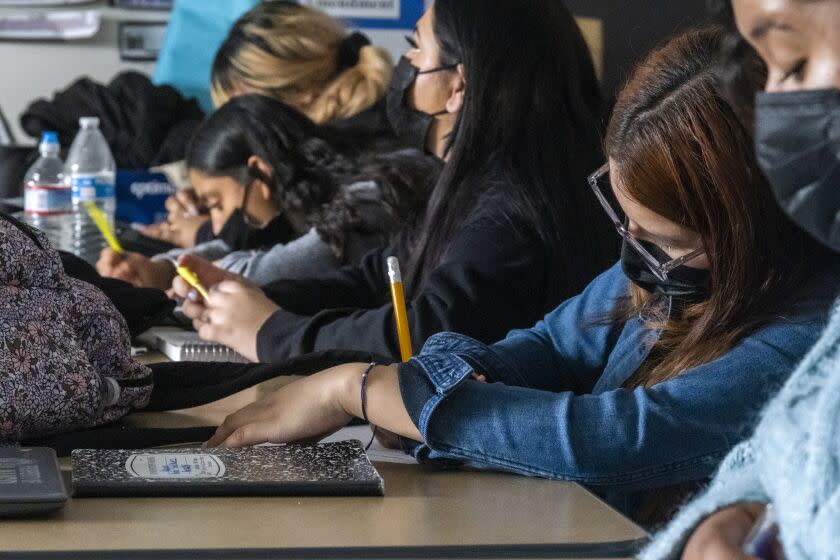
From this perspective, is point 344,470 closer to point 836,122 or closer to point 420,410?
point 420,410

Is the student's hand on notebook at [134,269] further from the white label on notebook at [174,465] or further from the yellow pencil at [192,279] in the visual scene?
the white label on notebook at [174,465]

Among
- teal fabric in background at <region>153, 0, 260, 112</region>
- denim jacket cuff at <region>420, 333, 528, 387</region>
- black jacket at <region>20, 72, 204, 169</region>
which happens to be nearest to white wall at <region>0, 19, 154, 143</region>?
teal fabric in background at <region>153, 0, 260, 112</region>

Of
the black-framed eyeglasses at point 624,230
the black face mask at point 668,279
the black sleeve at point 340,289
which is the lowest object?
the black sleeve at point 340,289

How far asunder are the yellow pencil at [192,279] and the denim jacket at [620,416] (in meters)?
0.80

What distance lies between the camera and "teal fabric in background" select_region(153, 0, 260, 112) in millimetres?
3898

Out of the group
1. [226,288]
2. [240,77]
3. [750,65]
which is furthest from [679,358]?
[240,77]

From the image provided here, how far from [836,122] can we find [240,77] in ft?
8.50

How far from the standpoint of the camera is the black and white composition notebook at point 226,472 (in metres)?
0.89

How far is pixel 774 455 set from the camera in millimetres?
679

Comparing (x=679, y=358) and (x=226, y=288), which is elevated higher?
(x=679, y=358)

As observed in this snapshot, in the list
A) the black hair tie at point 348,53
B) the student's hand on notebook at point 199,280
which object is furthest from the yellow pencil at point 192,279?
the black hair tie at point 348,53

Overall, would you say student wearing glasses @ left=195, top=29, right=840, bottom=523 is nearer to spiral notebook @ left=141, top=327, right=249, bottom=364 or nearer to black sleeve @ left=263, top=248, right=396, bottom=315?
spiral notebook @ left=141, top=327, right=249, bottom=364

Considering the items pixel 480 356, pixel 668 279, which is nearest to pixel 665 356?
pixel 668 279

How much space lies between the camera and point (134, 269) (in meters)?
2.02
